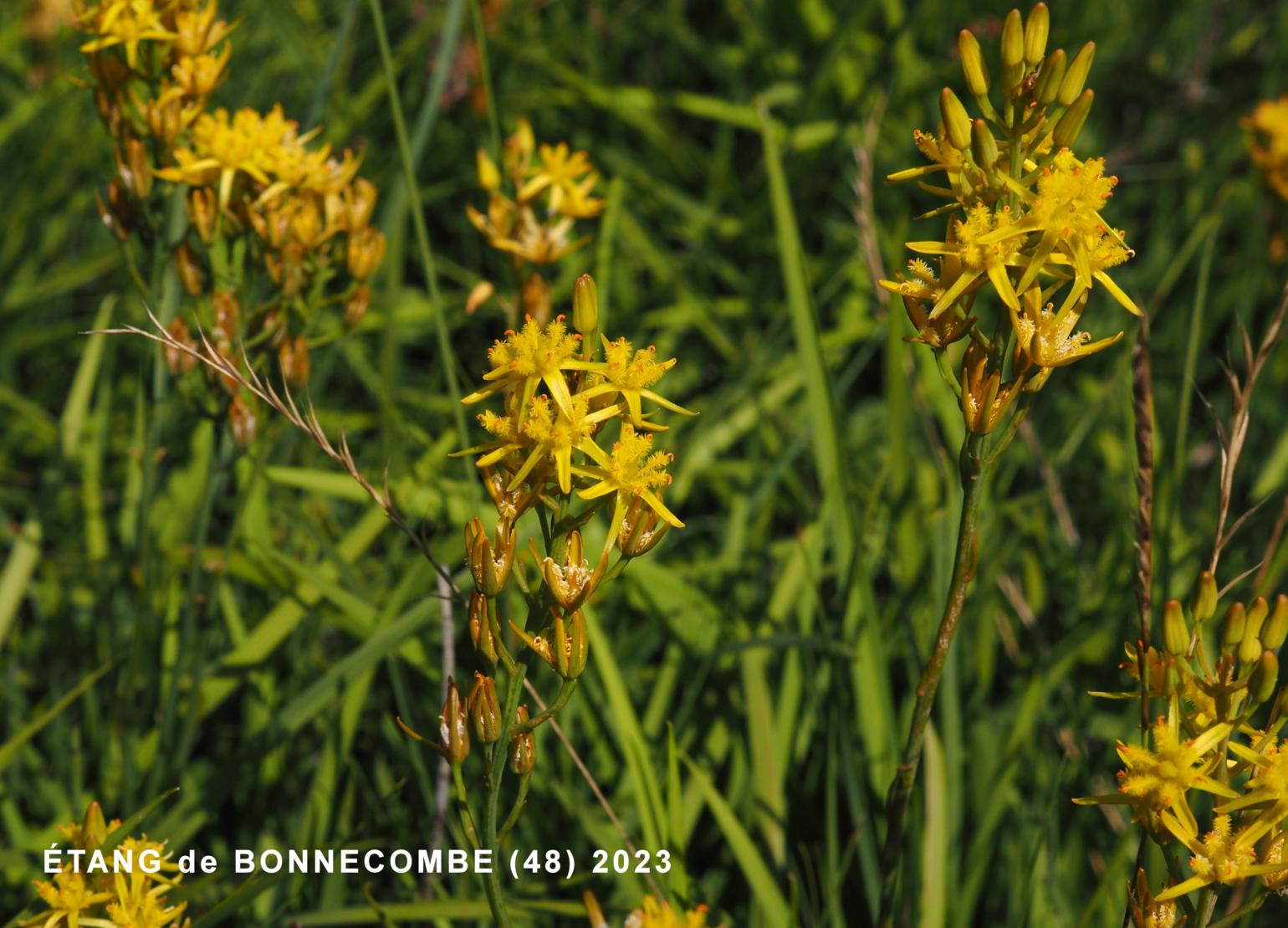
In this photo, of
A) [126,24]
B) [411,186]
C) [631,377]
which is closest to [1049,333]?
[631,377]

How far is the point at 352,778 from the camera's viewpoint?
2193mm

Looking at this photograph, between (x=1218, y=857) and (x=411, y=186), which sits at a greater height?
(x=411, y=186)

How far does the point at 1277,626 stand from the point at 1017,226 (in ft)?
1.72

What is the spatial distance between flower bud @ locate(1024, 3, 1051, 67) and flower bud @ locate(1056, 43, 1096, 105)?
0.12 ft

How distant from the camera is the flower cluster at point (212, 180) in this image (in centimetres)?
206

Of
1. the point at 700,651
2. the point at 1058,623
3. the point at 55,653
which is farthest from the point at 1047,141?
the point at 55,653

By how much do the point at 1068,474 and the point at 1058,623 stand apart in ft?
1.87

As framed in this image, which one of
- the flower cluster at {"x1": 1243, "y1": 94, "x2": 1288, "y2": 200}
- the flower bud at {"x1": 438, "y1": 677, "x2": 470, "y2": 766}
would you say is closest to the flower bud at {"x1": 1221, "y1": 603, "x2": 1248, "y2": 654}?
the flower bud at {"x1": 438, "y1": 677, "x2": 470, "y2": 766}

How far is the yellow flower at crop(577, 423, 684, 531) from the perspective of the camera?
132cm

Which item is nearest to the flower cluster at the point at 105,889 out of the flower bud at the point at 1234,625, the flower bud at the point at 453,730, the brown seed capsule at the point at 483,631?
the flower bud at the point at 453,730

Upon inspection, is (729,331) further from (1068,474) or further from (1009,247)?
(1009,247)

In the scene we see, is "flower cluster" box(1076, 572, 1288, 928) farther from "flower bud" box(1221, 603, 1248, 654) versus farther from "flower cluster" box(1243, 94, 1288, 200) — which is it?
"flower cluster" box(1243, 94, 1288, 200)

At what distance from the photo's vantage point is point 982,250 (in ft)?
4.34

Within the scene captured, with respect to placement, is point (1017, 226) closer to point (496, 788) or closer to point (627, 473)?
point (627, 473)
